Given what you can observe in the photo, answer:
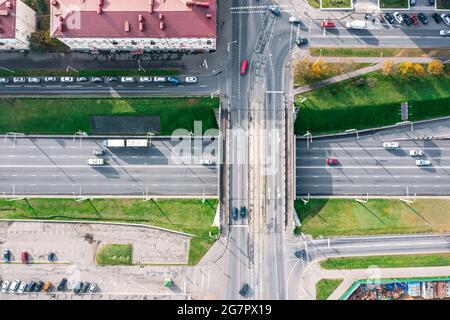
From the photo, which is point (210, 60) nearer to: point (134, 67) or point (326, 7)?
point (134, 67)

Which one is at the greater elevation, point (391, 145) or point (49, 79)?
point (49, 79)

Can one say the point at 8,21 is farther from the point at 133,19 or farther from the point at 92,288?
the point at 92,288

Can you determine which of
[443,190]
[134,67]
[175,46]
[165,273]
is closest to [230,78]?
[175,46]

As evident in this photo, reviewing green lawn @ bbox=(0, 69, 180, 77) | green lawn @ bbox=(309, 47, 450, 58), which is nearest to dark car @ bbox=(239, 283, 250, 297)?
green lawn @ bbox=(0, 69, 180, 77)

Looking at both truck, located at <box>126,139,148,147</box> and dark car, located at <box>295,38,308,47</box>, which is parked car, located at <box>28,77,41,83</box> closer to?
truck, located at <box>126,139,148,147</box>

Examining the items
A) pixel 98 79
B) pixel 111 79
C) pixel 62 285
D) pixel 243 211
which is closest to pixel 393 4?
pixel 243 211

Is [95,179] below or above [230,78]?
below

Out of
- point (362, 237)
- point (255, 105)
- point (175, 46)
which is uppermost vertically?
point (175, 46)
